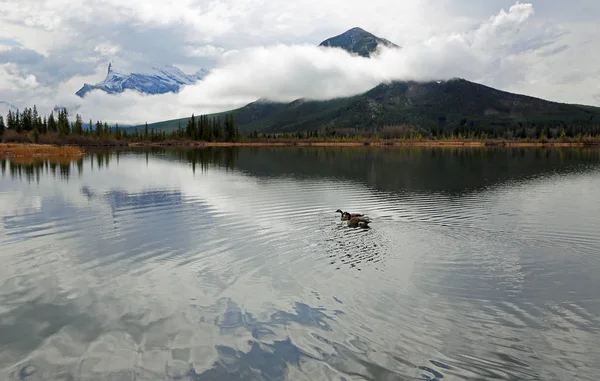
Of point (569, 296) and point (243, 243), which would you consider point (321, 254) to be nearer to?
point (243, 243)

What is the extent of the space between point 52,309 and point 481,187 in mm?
47285

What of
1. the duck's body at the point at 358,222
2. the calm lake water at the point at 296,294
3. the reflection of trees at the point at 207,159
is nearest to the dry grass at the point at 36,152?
the reflection of trees at the point at 207,159

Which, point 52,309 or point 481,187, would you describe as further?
point 481,187

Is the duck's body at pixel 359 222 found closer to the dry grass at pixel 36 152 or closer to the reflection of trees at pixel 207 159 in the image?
the reflection of trees at pixel 207 159

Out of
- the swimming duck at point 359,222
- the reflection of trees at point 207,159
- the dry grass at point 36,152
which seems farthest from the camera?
the dry grass at point 36,152

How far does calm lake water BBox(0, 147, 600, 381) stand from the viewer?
11648mm

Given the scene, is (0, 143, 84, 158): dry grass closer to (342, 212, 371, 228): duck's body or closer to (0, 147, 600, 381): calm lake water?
(0, 147, 600, 381): calm lake water

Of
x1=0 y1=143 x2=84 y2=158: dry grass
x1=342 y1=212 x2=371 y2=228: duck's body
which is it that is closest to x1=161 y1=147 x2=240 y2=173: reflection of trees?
x1=0 y1=143 x2=84 y2=158: dry grass

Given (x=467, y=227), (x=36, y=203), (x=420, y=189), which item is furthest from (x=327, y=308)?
(x=420, y=189)

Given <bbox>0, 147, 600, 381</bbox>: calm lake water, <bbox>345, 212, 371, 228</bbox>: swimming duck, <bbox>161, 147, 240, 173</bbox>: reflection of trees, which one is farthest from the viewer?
<bbox>161, 147, 240, 173</bbox>: reflection of trees

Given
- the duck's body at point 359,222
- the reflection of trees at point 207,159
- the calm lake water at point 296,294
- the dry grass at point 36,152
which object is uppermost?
the dry grass at point 36,152

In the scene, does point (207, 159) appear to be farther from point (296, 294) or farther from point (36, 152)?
point (296, 294)

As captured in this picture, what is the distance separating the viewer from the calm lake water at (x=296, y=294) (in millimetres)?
11648

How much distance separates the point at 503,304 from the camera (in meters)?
15.6
